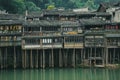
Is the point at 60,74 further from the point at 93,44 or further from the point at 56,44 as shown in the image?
the point at 93,44

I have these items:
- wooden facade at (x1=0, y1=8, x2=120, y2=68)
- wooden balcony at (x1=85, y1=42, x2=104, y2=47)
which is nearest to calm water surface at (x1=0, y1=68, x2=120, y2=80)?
wooden facade at (x1=0, y1=8, x2=120, y2=68)

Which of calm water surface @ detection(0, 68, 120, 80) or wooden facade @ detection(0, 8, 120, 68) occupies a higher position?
wooden facade @ detection(0, 8, 120, 68)

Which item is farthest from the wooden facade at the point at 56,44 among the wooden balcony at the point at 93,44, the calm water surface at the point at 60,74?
the calm water surface at the point at 60,74

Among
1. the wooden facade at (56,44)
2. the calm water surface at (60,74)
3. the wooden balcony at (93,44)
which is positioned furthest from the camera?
the wooden balcony at (93,44)

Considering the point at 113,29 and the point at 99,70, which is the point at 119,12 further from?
the point at 99,70

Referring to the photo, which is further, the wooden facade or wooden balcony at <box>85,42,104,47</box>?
wooden balcony at <box>85,42,104,47</box>

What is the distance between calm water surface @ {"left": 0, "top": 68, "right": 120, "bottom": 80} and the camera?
165 feet

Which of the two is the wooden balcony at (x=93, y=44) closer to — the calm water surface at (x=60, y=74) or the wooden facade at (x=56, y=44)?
the wooden facade at (x=56, y=44)

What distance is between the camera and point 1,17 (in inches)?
2847

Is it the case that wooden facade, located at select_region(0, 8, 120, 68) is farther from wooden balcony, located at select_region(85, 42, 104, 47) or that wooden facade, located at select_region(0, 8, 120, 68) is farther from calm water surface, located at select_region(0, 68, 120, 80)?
calm water surface, located at select_region(0, 68, 120, 80)

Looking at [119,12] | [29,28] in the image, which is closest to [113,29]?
[119,12]

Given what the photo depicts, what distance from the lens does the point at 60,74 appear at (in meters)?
54.3

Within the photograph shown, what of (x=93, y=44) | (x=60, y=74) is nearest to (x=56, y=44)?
(x=93, y=44)

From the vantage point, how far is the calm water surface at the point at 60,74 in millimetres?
50375
